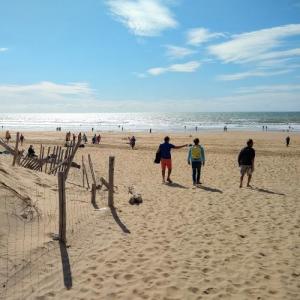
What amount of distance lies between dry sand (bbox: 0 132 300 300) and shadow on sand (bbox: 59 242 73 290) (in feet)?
0.05

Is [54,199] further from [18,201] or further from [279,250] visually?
[279,250]

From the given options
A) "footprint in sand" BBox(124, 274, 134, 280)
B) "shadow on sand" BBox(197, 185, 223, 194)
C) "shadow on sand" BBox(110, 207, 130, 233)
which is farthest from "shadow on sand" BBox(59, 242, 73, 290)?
"shadow on sand" BBox(197, 185, 223, 194)

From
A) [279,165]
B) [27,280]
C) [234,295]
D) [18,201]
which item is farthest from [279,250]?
[279,165]

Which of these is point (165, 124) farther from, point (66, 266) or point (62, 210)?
point (66, 266)

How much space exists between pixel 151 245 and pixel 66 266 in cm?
170

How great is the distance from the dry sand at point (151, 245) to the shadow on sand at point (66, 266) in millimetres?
14

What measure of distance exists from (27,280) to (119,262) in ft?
4.86

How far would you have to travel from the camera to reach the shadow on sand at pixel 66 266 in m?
5.58

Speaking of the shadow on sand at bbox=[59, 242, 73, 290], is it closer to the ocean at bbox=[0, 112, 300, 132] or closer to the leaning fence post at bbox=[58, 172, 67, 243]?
the leaning fence post at bbox=[58, 172, 67, 243]

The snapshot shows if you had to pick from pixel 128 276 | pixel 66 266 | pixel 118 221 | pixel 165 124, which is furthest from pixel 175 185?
pixel 165 124

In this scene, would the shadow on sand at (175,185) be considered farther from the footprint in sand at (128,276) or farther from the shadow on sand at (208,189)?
the footprint in sand at (128,276)

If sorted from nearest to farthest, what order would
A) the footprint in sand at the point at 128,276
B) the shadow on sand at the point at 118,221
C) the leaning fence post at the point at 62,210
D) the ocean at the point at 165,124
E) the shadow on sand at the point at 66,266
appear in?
the shadow on sand at the point at 66,266, the footprint in sand at the point at 128,276, the leaning fence post at the point at 62,210, the shadow on sand at the point at 118,221, the ocean at the point at 165,124

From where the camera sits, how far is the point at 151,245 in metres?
7.14

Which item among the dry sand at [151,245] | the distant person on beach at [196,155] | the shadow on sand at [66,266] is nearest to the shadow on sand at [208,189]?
the dry sand at [151,245]
